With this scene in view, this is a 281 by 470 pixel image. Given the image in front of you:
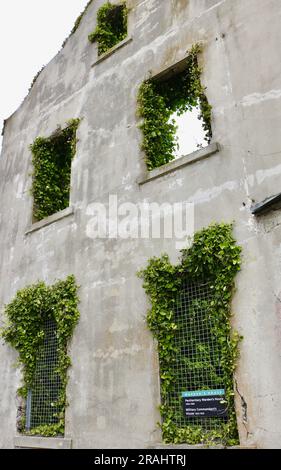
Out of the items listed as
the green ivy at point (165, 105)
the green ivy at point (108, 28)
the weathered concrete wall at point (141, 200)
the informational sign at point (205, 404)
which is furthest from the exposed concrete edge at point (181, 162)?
the green ivy at point (108, 28)

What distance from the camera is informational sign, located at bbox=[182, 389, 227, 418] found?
21.2 ft

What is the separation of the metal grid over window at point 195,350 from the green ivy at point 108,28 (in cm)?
751

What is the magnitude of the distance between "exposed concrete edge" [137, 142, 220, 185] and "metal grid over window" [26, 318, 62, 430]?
3.86 meters

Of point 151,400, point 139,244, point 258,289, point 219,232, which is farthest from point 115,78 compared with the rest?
point 151,400

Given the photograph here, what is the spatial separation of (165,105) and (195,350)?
5677 mm

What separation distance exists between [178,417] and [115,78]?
779 cm

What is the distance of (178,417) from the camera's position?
6.88m

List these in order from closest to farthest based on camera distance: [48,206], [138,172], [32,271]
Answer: [138,172]
[32,271]
[48,206]

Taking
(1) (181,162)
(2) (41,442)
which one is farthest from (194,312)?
(2) (41,442)

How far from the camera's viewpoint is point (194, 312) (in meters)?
7.22

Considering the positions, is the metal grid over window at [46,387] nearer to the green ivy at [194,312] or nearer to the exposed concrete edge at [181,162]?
the green ivy at [194,312]

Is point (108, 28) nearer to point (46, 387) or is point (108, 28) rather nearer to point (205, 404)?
point (46, 387)

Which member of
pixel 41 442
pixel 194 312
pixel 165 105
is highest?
pixel 165 105

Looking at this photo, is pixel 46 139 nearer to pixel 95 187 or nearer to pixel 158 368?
pixel 95 187
